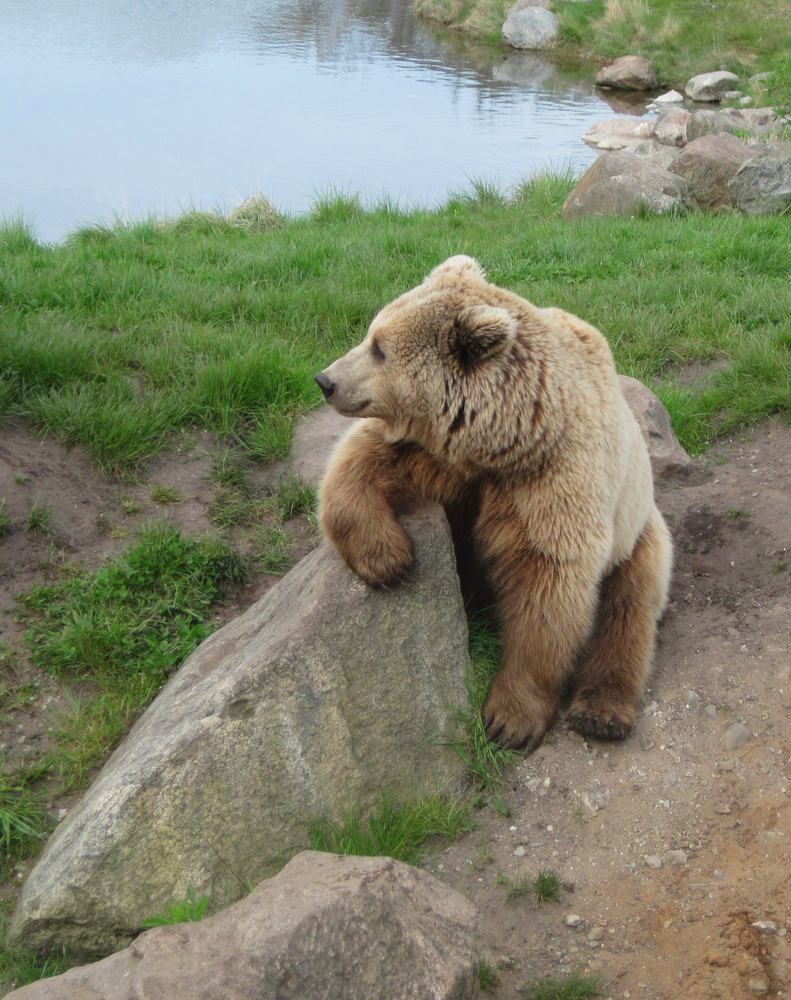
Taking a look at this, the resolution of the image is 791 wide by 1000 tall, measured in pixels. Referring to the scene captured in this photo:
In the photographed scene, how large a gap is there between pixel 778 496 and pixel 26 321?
4.49 m

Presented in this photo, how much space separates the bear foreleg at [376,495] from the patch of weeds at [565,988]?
138 cm

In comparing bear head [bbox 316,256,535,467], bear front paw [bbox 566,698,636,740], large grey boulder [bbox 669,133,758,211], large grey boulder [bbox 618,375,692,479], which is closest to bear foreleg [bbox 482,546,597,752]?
bear front paw [bbox 566,698,636,740]

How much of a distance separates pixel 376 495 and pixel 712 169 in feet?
25.4

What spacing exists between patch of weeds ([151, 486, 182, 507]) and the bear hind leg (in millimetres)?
2253

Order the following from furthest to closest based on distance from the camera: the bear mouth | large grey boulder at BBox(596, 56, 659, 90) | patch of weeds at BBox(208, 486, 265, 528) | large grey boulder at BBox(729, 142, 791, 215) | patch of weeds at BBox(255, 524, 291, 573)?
large grey boulder at BBox(596, 56, 659, 90) → large grey boulder at BBox(729, 142, 791, 215) → patch of weeds at BBox(208, 486, 265, 528) → patch of weeds at BBox(255, 524, 291, 573) → the bear mouth

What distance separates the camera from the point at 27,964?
9.45 feet

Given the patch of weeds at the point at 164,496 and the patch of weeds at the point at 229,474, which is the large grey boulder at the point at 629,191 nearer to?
the patch of weeds at the point at 229,474

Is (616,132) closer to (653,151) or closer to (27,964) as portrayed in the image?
(653,151)

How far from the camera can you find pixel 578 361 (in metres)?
3.59

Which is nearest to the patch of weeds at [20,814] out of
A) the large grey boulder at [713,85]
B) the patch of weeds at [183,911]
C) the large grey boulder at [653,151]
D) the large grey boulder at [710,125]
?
the patch of weeds at [183,911]

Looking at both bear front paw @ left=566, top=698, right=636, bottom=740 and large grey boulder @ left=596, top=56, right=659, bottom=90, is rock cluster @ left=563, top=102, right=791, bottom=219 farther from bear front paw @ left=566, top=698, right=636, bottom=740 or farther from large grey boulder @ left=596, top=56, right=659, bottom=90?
large grey boulder @ left=596, top=56, right=659, bottom=90

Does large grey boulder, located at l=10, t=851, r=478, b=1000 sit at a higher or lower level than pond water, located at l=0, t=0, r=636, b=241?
higher

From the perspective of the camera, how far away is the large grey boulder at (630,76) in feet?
72.2

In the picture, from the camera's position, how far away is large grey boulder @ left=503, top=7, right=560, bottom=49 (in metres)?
25.8
